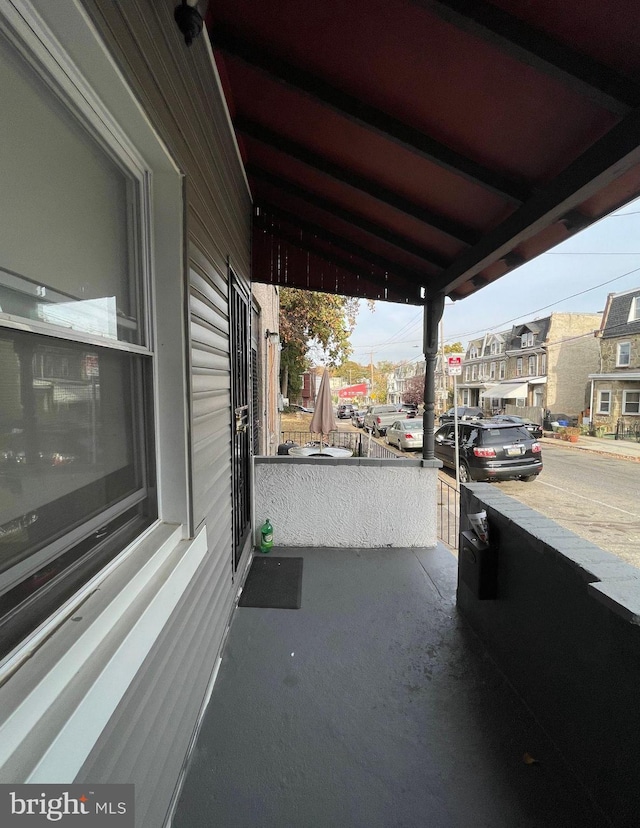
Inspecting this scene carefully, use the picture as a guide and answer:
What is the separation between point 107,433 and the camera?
116cm

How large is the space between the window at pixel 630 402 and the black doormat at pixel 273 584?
64.3ft

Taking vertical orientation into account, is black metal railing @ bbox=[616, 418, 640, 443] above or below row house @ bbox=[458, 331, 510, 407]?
below

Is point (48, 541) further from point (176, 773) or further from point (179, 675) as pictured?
point (176, 773)

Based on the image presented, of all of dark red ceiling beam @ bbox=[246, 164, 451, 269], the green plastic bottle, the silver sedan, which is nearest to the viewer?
dark red ceiling beam @ bbox=[246, 164, 451, 269]

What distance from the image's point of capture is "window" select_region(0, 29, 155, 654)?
0.77 m

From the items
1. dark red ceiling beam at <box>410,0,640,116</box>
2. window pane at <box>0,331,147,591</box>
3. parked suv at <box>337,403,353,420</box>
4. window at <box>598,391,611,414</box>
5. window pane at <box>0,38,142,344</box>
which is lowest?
parked suv at <box>337,403,353,420</box>

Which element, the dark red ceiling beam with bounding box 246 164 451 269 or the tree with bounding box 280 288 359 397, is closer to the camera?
the dark red ceiling beam with bounding box 246 164 451 269

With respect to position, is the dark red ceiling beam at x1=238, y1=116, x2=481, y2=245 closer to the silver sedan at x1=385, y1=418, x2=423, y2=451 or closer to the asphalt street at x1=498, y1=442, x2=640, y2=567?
the asphalt street at x1=498, y1=442, x2=640, y2=567

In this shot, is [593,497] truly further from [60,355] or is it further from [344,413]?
[344,413]

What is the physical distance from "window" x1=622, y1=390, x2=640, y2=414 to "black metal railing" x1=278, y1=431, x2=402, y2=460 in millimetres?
14882

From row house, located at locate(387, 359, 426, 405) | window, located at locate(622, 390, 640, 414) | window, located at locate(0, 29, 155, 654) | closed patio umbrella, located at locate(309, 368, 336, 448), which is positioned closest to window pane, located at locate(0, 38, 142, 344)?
window, located at locate(0, 29, 155, 654)

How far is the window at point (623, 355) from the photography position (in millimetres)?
17188

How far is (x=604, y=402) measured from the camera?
719 inches

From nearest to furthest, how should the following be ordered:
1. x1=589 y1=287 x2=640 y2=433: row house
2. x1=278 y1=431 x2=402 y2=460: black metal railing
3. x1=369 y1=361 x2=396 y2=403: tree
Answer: x1=278 y1=431 x2=402 y2=460: black metal railing < x1=589 y1=287 x2=640 y2=433: row house < x1=369 y1=361 x2=396 y2=403: tree
